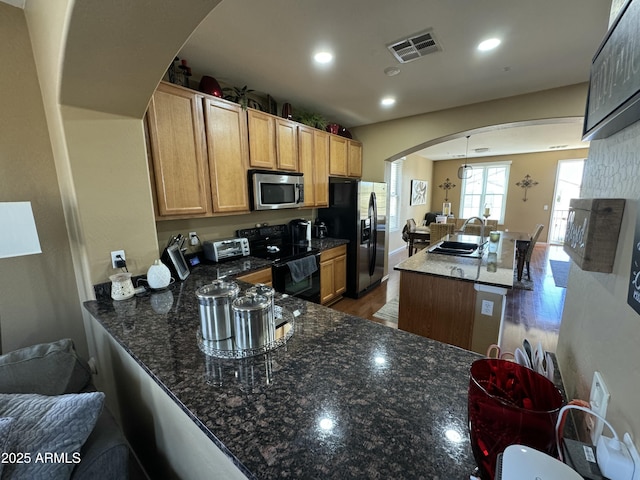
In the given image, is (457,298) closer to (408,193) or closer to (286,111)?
(286,111)

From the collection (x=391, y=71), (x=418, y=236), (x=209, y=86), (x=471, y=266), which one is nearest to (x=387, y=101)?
(x=391, y=71)

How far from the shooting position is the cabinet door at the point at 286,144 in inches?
119

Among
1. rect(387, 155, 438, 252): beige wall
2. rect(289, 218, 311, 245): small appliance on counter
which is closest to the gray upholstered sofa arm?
rect(289, 218, 311, 245): small appliance on counter

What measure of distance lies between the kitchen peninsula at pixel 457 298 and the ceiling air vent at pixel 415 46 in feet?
5.81

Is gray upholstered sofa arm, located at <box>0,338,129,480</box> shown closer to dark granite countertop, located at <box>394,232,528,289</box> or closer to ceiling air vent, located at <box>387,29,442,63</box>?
dark granite countertop, located at <box>394,232,528,289</box>

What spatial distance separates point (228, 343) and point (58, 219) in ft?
5.42

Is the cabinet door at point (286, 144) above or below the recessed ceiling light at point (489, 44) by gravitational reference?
below

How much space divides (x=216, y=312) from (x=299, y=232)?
2458mm

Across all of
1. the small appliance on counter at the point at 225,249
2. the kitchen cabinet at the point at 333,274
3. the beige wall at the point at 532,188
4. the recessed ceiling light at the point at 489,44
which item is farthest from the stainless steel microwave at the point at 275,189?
the beige wall at the point at 532,188

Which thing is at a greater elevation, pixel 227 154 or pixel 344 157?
pixel 344 157

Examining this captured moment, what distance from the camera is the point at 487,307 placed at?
78.5 inches

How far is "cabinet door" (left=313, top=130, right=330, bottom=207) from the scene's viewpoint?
11.6 ft

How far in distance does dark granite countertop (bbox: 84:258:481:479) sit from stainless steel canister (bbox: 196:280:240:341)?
97 mm

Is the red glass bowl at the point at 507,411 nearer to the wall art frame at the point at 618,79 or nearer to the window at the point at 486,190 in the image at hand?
the wall art frame at the point at 618,79
